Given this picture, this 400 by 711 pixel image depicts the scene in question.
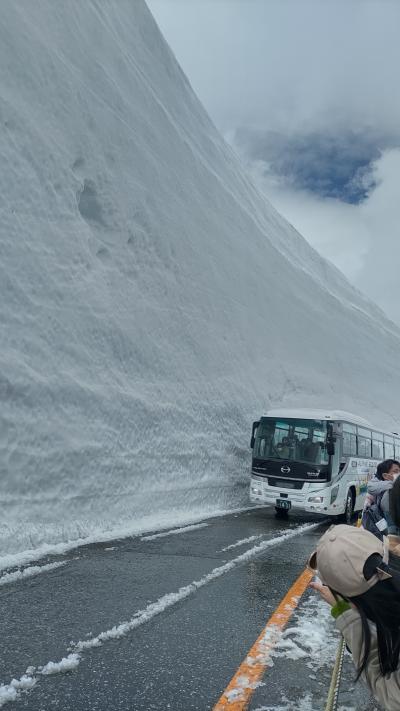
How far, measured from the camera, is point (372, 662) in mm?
1664

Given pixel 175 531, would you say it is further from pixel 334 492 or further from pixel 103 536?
pixel 334 492

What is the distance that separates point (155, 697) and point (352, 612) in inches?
71.5

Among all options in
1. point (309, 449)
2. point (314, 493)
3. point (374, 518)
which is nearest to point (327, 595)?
point (374, 518)

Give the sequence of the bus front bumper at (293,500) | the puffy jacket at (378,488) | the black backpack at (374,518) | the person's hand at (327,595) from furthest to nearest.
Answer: the bus front bumper at (293,500), the puffy jacket at (378,488), the black backpack at (374,518), the person's hand at (327,595)

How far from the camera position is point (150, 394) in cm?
1341

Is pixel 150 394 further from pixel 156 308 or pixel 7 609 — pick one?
pixel 7 609

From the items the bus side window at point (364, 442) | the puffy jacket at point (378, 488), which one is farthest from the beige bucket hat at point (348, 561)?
the bus side window at point (364, 442)

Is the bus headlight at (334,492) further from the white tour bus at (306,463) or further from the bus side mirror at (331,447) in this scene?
the bus side mirror at (331,447)

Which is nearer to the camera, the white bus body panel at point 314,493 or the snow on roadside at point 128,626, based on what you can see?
the snow on roadside at point 128,626

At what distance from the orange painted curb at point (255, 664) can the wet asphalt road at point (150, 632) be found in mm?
52

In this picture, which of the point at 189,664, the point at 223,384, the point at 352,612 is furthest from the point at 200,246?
the point at 352,612

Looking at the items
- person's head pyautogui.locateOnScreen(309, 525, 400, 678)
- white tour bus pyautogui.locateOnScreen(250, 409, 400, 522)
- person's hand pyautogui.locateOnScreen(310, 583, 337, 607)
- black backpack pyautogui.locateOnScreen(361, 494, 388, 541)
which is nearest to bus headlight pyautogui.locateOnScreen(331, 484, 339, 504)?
white tour bus pyautogui.locateOnScreen(250, 409, 400, 522)

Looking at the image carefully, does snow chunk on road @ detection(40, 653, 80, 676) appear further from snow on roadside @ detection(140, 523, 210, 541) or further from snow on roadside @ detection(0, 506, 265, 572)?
snow on roadside @ detection(140, 523, 210, 541)

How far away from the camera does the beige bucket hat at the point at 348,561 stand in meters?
1.57
